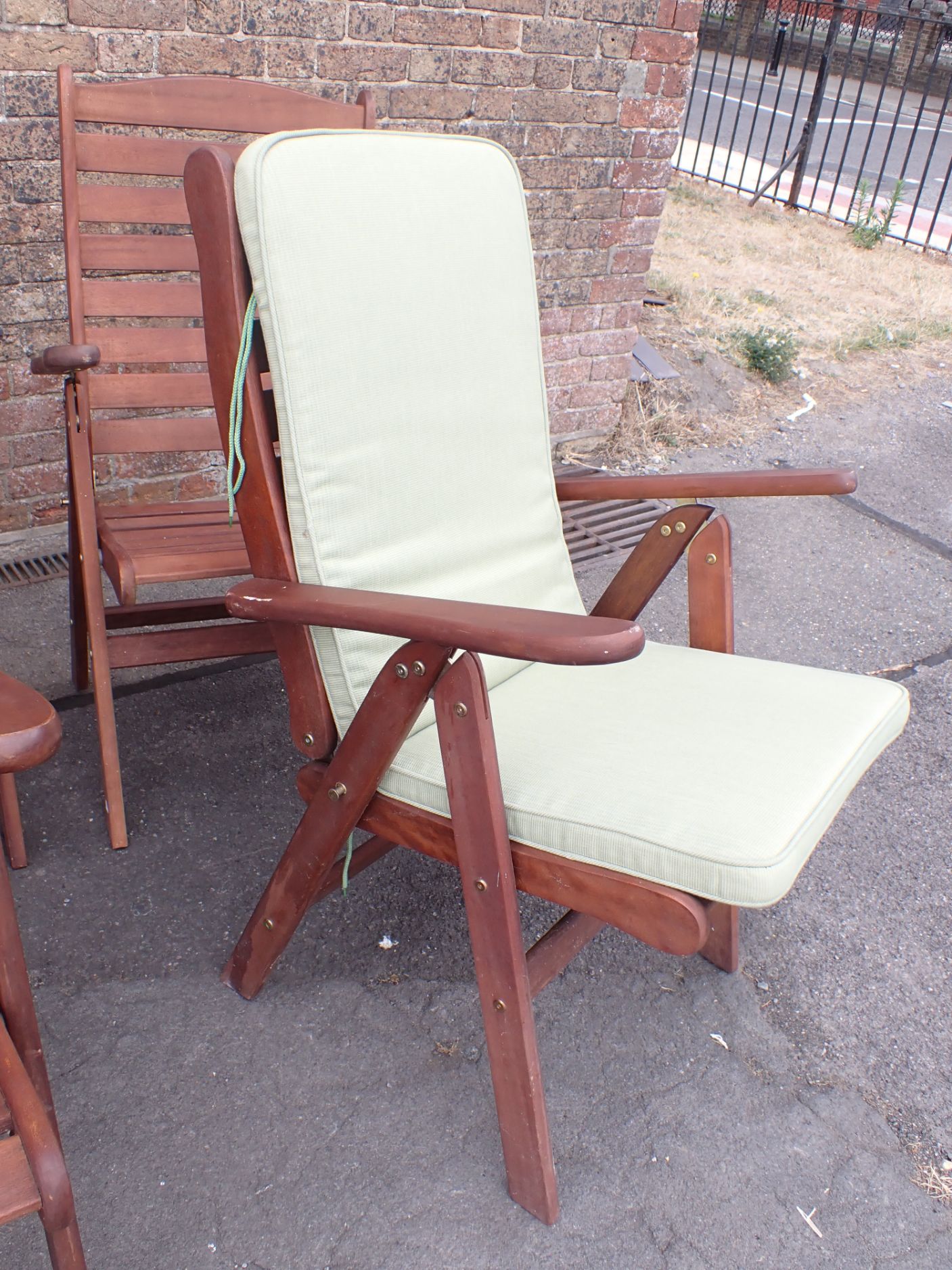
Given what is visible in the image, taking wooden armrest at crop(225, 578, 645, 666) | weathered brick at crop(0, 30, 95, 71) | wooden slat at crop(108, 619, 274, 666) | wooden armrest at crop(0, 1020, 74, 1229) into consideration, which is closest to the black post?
weathered brick at crop(0, 30, 95, 71)

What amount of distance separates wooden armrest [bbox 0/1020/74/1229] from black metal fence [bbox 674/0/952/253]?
7.07 metres

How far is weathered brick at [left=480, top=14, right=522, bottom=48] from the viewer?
10.8ft

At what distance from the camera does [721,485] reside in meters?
1.95

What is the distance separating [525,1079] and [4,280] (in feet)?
7.77

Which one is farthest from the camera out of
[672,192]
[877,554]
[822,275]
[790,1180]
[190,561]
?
[672,192]

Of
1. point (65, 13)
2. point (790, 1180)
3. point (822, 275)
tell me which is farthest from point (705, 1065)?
point (822, 275)

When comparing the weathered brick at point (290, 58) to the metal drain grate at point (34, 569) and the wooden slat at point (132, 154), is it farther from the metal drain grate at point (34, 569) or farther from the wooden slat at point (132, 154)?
the metal drain grate at point (34, 569)

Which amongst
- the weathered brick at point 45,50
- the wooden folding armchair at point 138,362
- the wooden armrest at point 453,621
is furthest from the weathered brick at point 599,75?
the wooden armrest at point 453,621

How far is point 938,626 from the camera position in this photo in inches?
135

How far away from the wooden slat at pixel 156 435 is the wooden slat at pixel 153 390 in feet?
0.13

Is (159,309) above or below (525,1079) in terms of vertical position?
above

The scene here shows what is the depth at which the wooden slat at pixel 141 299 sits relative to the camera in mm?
2402

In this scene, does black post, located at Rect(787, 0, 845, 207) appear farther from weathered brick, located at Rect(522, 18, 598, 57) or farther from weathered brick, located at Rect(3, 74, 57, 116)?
weathered brick, located at Rect(3, 74, 57, 116)

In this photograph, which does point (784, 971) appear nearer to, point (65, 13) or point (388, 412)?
point (388, 412)
